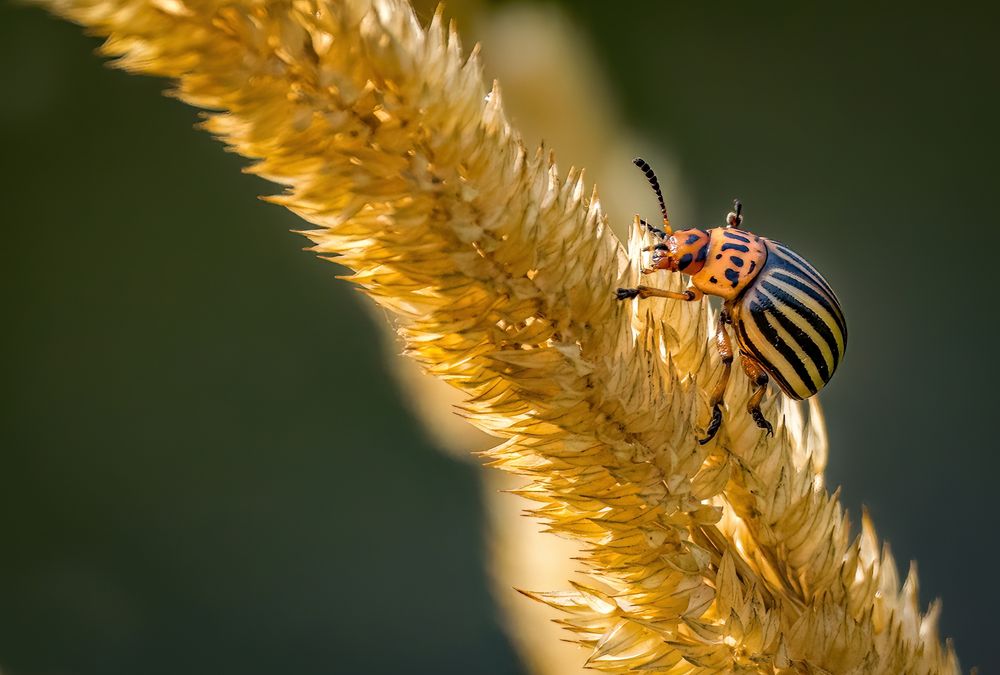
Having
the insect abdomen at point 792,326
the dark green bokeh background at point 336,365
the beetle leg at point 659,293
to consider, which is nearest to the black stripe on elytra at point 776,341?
the insect abdomen at point 792,326

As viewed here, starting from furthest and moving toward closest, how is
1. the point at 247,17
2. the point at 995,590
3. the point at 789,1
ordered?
the point at 789,1 < the point at 995,590 < the point at 247,17

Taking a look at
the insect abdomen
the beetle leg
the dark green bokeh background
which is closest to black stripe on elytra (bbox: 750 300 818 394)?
the insect abdomen

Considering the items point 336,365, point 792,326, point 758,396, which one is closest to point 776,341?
point 792,326

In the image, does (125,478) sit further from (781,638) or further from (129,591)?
(781,638)

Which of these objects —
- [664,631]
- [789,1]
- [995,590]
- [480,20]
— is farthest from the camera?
[789,1]

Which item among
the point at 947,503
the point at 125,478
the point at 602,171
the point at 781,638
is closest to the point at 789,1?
the point at 947,503

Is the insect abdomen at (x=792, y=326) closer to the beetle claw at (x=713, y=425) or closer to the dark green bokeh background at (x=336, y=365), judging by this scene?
the beetle claw at (x=713, y=425)
